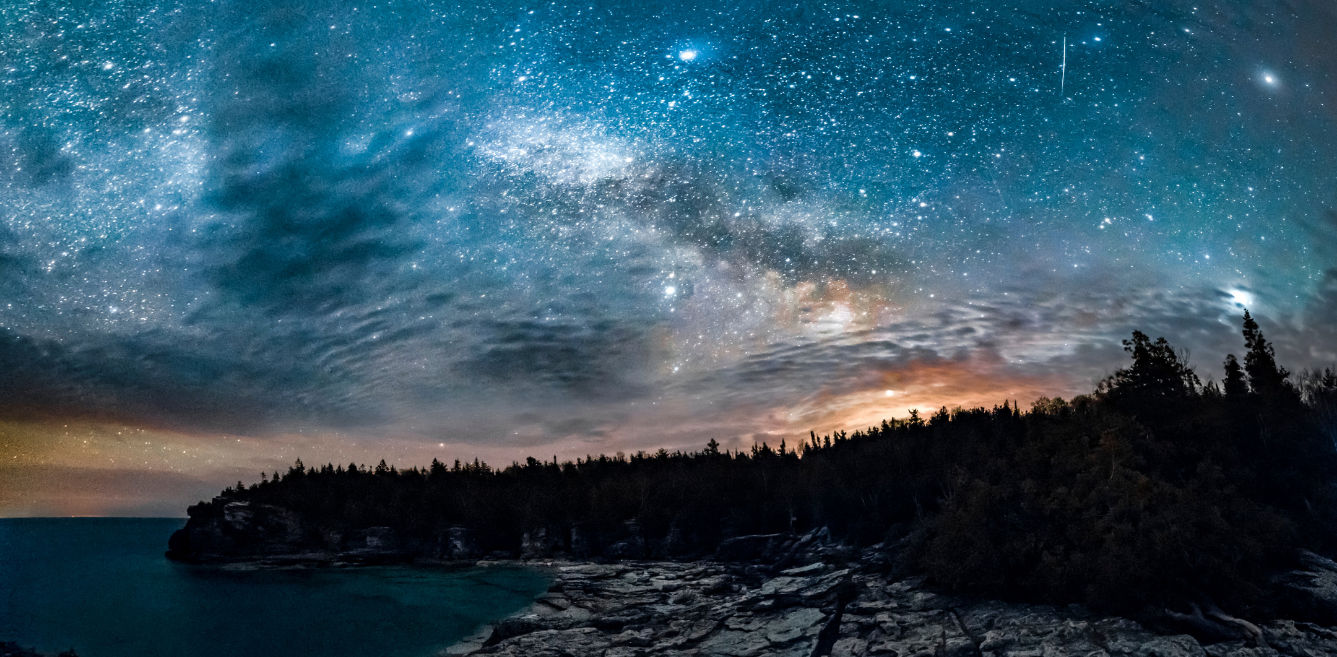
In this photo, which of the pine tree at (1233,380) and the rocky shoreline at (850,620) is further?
the pine tree at (1233,380)

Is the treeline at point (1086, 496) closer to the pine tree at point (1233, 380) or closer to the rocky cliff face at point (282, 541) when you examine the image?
the pine tree at point (1233, 380)

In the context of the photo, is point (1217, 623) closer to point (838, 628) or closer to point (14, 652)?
point (838, 628)

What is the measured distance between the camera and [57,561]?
118m

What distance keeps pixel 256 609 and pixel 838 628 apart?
180 ft

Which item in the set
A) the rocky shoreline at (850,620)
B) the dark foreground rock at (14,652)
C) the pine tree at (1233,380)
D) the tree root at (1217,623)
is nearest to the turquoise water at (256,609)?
the rocky shoreline at (850,620)

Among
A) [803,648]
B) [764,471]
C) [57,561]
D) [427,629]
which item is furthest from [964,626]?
[57,561]

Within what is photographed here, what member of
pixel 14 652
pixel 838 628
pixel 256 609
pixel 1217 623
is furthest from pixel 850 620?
pixel 256 609

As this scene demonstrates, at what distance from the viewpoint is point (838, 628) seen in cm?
3059

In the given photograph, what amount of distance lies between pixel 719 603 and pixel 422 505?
10198 cm

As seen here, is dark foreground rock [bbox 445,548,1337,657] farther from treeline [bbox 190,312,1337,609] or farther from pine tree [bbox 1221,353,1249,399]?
pine tree [bbox 1221,353,1249,399]

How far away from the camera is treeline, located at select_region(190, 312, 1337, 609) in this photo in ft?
89.4

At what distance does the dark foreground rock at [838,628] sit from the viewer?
23.0m

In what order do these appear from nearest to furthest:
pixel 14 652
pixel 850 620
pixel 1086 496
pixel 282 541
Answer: pixel 14 652, pixel 850 620, pixel 1086 496, pixel 282 541

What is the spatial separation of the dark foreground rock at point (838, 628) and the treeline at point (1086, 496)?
2.14 metres
